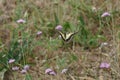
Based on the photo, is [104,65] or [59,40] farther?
[59,40]

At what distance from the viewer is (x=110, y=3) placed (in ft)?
8.96

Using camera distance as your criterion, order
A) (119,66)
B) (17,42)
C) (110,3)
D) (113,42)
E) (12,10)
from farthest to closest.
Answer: (12,10) < (110,3) < (17,42) < (113,42) < (119,66)

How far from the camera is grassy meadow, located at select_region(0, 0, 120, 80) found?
7.46 feet

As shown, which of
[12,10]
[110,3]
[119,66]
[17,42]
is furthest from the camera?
[12,10]

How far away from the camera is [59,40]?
A: 8.36ft

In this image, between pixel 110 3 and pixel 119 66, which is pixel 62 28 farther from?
pixel 119 66

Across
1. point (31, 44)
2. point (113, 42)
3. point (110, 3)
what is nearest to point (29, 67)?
point (31, 44)

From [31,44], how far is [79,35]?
0.33 metres

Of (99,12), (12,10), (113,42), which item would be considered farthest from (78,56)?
(12,10)

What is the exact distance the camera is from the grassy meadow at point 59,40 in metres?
2.27

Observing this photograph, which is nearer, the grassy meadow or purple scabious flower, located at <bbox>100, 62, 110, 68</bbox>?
purple scabious flower, located at <bbox>100, 62, 110, 68</bbox>

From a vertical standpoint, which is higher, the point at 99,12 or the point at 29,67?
the point at 99,12

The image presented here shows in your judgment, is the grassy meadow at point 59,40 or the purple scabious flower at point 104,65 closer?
the purple scabious flower at point 104,65

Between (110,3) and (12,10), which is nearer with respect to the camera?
(110,3)
